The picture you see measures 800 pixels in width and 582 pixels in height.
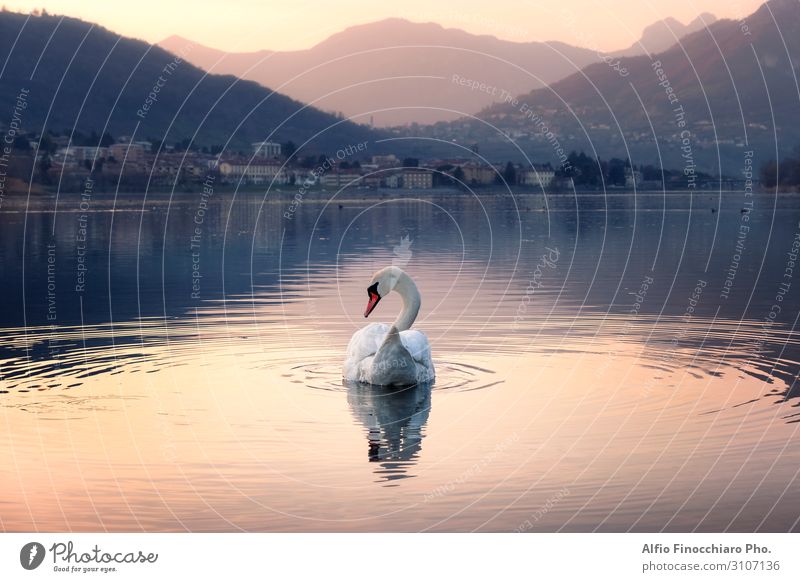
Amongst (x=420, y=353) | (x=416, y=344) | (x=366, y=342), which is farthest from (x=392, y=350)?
(x=366, y=342)

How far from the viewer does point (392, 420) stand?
73.8 feet

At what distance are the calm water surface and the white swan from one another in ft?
1.24

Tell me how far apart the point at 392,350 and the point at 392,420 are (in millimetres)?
3273

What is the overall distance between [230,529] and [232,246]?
60.3 m

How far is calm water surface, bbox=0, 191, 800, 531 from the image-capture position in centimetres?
1688

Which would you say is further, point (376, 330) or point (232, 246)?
point (232, 246)

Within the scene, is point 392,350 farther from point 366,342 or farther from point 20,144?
point 20,144

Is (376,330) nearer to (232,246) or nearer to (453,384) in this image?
(453,384)

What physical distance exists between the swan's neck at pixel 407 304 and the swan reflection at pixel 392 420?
1640mm

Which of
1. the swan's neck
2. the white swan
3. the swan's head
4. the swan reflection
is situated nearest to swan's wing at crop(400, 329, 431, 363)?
the white swan

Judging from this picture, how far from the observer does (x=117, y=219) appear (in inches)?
4545

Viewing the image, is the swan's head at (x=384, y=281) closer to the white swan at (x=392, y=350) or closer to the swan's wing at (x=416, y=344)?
the white swan at (x=392, y=350)

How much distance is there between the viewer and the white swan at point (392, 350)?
1005 inches
